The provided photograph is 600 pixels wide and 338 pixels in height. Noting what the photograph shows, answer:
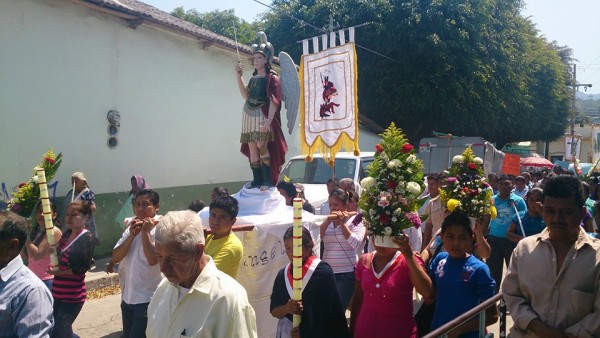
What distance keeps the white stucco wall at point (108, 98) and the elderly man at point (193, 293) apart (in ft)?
24.6

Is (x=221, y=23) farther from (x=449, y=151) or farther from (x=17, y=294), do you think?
(x=17, y=294)

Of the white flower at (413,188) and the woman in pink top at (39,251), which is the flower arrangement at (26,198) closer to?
the woman in pink top at (39,251)

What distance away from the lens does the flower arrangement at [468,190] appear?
4055mm

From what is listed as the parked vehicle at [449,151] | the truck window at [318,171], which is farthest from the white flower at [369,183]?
the parked vehicle at [449,151]

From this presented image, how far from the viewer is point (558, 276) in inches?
121

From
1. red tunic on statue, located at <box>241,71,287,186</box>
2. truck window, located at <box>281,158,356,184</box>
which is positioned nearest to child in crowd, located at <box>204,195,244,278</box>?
red tunic on statue, located at <box>241,71,287,186</box>

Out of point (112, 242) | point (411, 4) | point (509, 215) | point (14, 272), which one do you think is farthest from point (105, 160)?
point (411, 4)

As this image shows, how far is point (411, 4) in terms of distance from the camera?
22.6 m

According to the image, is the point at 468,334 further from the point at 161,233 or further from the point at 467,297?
the point at 161,233

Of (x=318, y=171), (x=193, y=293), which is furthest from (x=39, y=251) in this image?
(x=318, y=171)

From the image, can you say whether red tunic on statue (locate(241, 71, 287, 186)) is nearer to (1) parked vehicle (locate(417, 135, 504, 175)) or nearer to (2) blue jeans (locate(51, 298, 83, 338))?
(2) blue jeans (locate(51, 298, 83, 338))

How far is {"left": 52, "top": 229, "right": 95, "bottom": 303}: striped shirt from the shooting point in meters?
4.57

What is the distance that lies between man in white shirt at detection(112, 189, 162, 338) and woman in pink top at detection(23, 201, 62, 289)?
64 centimetres

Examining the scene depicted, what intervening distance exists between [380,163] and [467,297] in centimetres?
105
